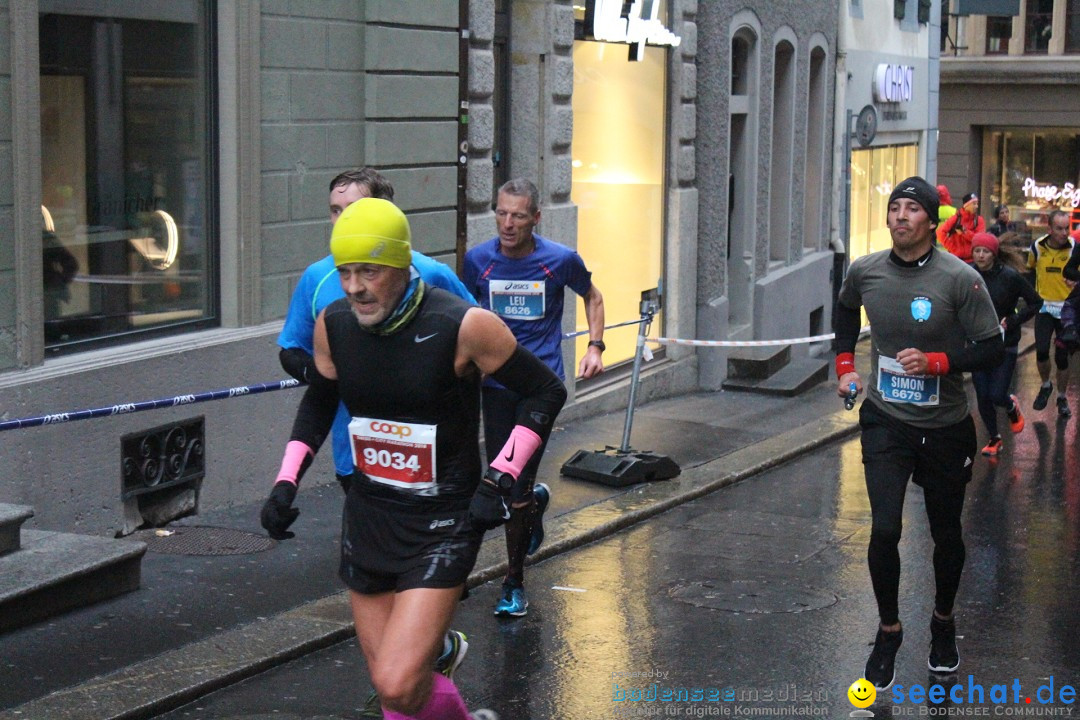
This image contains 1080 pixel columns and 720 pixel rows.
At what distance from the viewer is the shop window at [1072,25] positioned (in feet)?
112

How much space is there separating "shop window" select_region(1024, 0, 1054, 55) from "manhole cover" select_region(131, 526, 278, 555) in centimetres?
2920

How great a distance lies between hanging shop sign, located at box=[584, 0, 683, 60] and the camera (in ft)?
46.0

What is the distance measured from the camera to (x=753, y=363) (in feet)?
55.4

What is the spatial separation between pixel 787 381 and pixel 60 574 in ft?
35.1

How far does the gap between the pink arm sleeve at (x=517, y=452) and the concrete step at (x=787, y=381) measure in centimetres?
1161

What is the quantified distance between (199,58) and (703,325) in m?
Answer: 8.43

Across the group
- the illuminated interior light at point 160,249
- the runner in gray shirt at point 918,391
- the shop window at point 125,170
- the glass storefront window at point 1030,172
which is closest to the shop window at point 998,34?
the glass storefront window at point 1030,172

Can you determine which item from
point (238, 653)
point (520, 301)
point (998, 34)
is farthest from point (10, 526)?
point (998, 34)

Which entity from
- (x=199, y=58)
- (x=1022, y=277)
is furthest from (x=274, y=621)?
(x=1022, y=277)

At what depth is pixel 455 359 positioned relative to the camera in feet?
15.6

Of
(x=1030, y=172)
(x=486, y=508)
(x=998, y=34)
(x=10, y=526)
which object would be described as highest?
(x=998, y=34)

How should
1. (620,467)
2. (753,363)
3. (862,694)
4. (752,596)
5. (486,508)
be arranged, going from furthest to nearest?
1. (753,363)
2. (620,467)
3. (752,596)
4. (862,694)
5. (486,508)

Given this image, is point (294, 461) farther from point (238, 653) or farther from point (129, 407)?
point (129, 407)

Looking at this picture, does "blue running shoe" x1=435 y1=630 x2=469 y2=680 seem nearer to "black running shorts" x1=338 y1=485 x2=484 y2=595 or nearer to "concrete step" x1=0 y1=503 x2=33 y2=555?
"black running shorts" x1=338 y1=485 x2=484 y2=595
